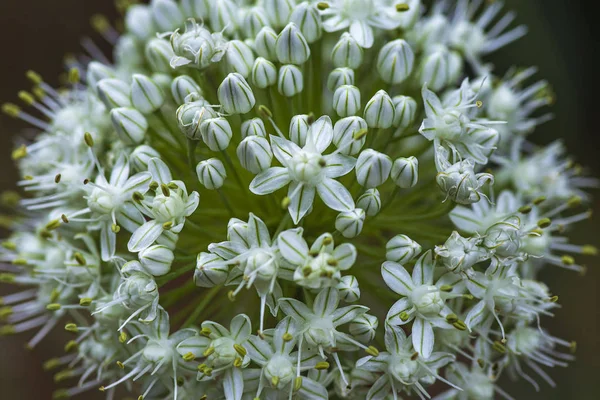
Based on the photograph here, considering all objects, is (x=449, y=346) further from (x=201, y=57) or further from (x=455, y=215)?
(x=201, y=57)

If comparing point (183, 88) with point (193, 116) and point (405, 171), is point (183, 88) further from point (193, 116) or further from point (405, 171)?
point (405, 171)

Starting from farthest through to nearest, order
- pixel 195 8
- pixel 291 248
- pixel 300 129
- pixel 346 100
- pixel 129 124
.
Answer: pixel 195 8 → pixel 129 124 → pixel 346 100 → pixel 300 129 → pixel 291 248

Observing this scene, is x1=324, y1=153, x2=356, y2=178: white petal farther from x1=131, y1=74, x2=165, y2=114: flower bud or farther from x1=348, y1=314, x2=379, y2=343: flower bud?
x1=131, y1=74, x2=165, y2=114: flower bud

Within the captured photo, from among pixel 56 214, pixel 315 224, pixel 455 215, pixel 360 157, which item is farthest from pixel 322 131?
pixel 56 214

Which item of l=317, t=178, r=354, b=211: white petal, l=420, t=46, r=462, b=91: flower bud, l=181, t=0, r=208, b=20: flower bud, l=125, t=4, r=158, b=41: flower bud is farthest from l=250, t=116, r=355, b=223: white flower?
l=125, t=4, r=158, b=41: flower bud

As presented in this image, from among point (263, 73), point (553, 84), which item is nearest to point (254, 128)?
point (263, 73)
